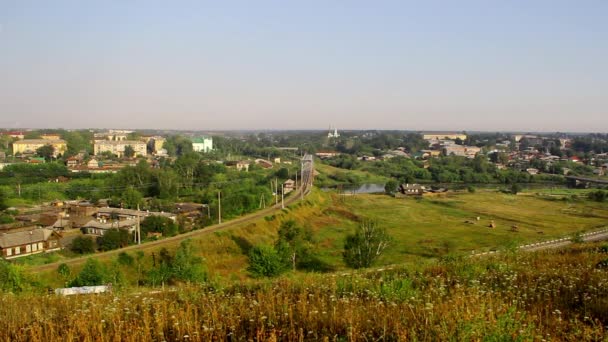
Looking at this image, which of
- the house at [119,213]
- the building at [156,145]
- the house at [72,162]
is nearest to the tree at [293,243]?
the house at [119,213]

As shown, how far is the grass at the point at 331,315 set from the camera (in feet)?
9.53

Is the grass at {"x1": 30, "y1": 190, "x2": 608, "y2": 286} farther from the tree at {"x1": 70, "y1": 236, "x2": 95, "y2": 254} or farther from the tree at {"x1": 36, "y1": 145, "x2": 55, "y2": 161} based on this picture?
the tree at {"x1": 36, "y1": 145, "x2": 55, "y2": 161}

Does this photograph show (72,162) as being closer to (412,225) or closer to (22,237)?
(22,237)

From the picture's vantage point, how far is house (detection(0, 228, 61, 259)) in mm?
17609

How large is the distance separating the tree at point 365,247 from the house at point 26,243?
12311 millimetres

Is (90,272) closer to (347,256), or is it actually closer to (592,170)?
(347,256)

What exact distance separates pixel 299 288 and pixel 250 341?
1854mm

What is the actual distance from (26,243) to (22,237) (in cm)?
36

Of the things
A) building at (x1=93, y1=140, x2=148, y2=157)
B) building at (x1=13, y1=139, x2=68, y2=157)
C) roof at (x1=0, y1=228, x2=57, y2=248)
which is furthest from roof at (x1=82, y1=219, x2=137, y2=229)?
building at (x1=93, y1=140, x2=148, y2=157)

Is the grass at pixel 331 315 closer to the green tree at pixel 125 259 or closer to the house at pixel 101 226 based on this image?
A: the green tree at pixel 125 259

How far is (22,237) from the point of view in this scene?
18.4 meters

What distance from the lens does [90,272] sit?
11.8 m

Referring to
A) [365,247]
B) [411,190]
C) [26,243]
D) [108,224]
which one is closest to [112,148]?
[411,190]

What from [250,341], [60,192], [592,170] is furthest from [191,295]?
[592,170]
